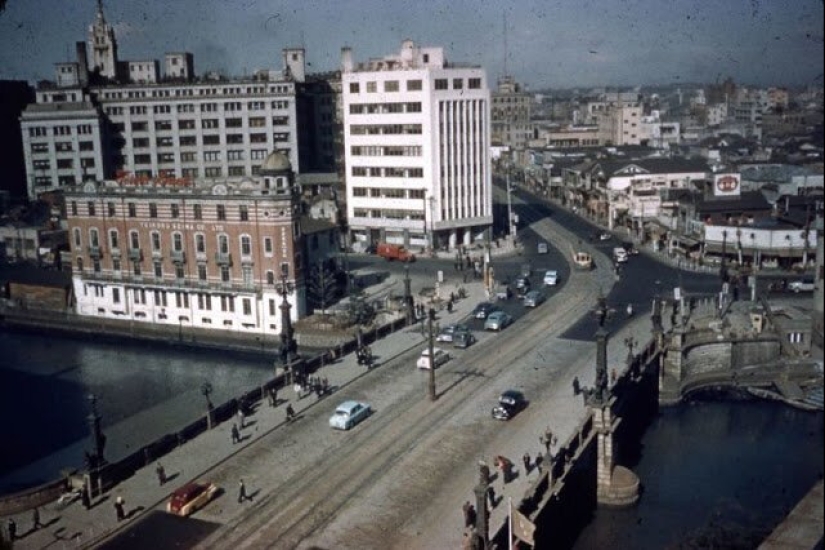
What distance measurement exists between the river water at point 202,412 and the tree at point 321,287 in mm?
8465

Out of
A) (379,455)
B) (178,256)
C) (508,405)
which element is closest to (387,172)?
(178,256)

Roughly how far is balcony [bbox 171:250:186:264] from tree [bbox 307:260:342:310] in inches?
414

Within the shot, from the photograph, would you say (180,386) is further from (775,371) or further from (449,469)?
(775,371)

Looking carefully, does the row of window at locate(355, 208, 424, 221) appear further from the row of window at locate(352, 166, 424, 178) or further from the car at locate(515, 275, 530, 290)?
the car at locate(515, 275, 530, 290)

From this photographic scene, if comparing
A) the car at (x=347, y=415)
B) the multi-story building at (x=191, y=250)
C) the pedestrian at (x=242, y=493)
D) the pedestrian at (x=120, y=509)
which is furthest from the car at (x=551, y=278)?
the pedestrian at (x=120, y=509)

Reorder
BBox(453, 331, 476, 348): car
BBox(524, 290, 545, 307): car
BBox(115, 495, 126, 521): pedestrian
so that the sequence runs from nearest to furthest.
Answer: BBox(115, 495, 126, 521): pedestrian, BBox(453, 331, 476, 348): car, BBox(524, 290, 545, 307): car

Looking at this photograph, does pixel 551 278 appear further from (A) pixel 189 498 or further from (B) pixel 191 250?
(A) pixel 189 498

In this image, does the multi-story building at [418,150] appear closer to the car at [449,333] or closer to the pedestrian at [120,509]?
the car at [449,333]

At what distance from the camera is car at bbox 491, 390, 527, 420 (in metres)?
40.9

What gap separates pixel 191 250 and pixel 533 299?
28490mm

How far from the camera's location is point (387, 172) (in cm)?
9438

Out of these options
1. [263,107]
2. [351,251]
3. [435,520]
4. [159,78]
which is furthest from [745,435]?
[159,78]

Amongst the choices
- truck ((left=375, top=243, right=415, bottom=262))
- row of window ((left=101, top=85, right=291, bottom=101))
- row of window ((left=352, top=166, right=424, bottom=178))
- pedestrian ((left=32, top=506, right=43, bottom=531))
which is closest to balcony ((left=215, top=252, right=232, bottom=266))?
truck ((left=375, top=243, right=415, bottom=262))

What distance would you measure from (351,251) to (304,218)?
63.1 feet
